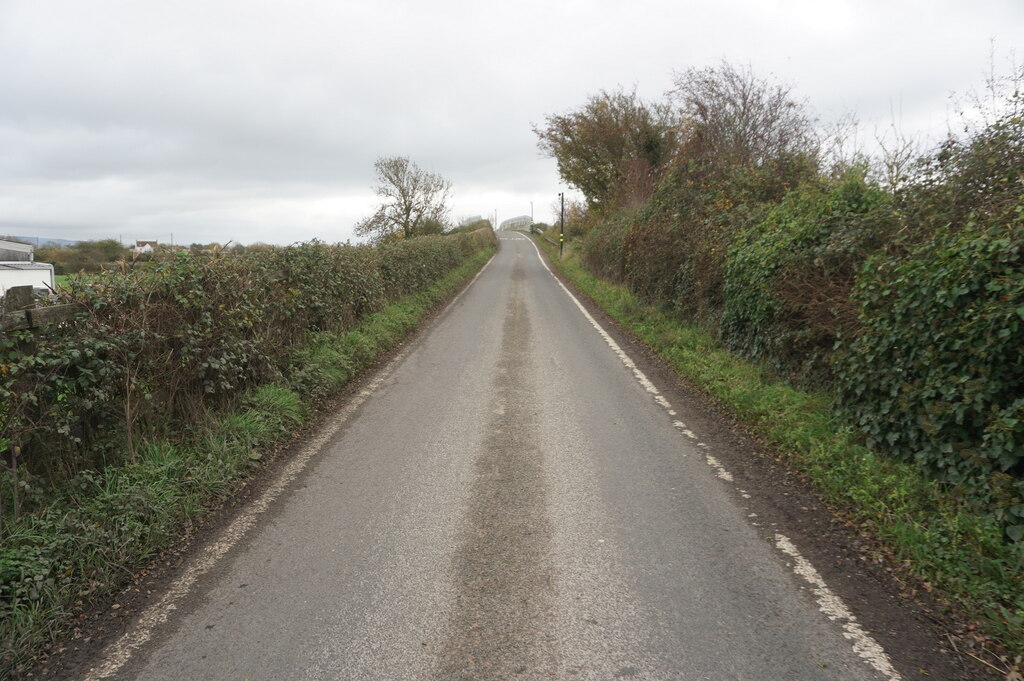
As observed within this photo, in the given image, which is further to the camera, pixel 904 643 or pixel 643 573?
pixel 643 573

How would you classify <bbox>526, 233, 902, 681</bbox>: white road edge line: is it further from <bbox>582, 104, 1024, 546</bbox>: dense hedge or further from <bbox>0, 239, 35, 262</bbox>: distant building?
<bbox>0, 239, 35, 262</bbox>: distant building

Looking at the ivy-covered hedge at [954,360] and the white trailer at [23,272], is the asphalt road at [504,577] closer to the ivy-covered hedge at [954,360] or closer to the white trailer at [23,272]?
the ivy-covered hedge at [954,360]

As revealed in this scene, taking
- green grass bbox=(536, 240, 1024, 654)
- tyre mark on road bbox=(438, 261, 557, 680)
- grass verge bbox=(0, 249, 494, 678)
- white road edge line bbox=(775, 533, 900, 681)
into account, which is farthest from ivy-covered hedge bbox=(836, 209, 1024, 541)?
grass verge bbox=(0, 249, 494, 678)

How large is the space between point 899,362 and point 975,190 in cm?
190

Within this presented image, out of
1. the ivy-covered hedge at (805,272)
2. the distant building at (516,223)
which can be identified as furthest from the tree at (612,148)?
the distant building at (516,223)

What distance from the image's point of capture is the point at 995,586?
3.29 meters

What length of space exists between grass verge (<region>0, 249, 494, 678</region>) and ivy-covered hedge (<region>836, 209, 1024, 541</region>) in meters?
5.47

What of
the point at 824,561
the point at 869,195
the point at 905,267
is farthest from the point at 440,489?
the point at 869,195

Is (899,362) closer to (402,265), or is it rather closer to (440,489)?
(440,489)

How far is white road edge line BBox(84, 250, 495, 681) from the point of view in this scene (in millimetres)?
3000

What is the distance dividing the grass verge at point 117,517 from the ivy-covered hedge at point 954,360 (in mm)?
5468

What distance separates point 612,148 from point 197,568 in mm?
31389

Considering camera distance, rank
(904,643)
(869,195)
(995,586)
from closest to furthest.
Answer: (904,643)
(995,586)
(869,195)

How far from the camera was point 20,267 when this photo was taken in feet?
47.0
